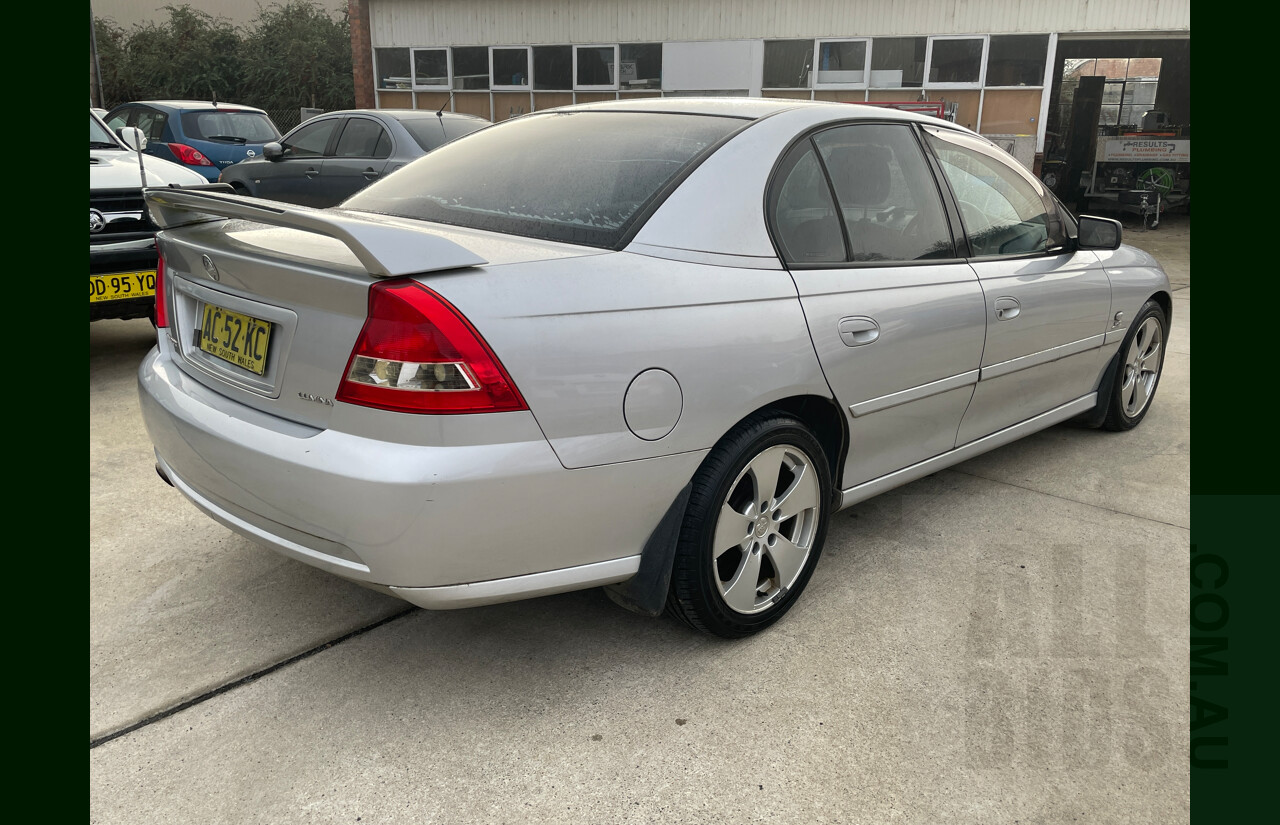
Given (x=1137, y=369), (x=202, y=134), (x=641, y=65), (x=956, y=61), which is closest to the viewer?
(x=1137, y=369)

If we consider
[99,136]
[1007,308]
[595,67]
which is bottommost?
[1007,308]

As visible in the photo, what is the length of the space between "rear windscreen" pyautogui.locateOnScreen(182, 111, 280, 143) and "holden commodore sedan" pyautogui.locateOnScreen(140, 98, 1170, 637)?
30.2 feet

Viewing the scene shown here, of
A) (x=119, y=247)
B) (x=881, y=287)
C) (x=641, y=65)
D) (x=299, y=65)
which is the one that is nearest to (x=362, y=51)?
(x=641, y=65)

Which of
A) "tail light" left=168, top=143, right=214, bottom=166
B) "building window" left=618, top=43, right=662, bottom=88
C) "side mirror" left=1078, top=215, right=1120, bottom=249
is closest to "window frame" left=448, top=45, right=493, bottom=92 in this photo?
"building window" left=618, top=43, right=662, bottom=88

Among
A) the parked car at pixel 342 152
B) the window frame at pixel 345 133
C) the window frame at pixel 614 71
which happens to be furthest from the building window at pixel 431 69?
the window frame at pixel 345 133

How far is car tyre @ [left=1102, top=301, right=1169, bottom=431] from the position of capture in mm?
4375

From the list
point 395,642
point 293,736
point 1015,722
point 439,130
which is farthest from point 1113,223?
point 439,130

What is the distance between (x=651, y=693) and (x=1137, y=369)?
→ 11.0 ft

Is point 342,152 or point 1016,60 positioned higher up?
point 1016,60

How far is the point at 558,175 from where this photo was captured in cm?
267

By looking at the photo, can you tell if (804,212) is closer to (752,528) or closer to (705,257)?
(705,257)

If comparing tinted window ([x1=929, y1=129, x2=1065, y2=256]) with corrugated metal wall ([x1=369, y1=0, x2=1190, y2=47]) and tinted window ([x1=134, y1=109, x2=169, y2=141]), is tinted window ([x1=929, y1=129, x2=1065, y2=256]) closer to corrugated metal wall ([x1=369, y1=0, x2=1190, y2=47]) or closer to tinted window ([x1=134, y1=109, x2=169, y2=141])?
tinted window ([x1=134, y1=109, x2=169, y2=141])

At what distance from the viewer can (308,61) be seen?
27.3 meters
